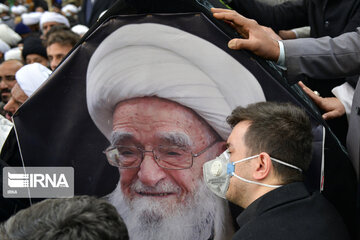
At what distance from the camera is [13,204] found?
88.2 inches

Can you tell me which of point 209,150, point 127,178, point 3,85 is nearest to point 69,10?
point 3,85

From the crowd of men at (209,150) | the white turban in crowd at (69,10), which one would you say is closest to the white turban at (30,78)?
the crowd of men at (209,150)

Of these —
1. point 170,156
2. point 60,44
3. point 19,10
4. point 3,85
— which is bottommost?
point 19,10

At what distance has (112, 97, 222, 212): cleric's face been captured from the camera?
6.50 feet

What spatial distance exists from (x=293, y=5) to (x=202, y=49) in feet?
3.39

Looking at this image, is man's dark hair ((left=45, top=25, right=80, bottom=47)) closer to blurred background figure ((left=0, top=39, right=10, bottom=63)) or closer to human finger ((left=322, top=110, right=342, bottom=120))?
human finger ((left=322, top=110, right=342, bottom=120))

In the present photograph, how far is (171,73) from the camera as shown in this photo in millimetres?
1901

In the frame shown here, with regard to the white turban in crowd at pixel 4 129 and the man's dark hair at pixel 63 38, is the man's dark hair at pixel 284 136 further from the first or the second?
the man's dark hair at pixel 63 38

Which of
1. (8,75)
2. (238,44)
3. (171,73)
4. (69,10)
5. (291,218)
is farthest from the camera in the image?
(69,10)

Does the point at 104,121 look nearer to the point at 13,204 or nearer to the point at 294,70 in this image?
the point at 13,204

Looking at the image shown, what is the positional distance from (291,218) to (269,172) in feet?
0.74

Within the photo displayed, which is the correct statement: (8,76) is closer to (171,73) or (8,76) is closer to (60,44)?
(60,44)

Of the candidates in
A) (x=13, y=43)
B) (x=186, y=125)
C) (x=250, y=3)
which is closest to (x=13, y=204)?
(x=186, y=125)

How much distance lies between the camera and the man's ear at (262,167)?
1.80 meters
